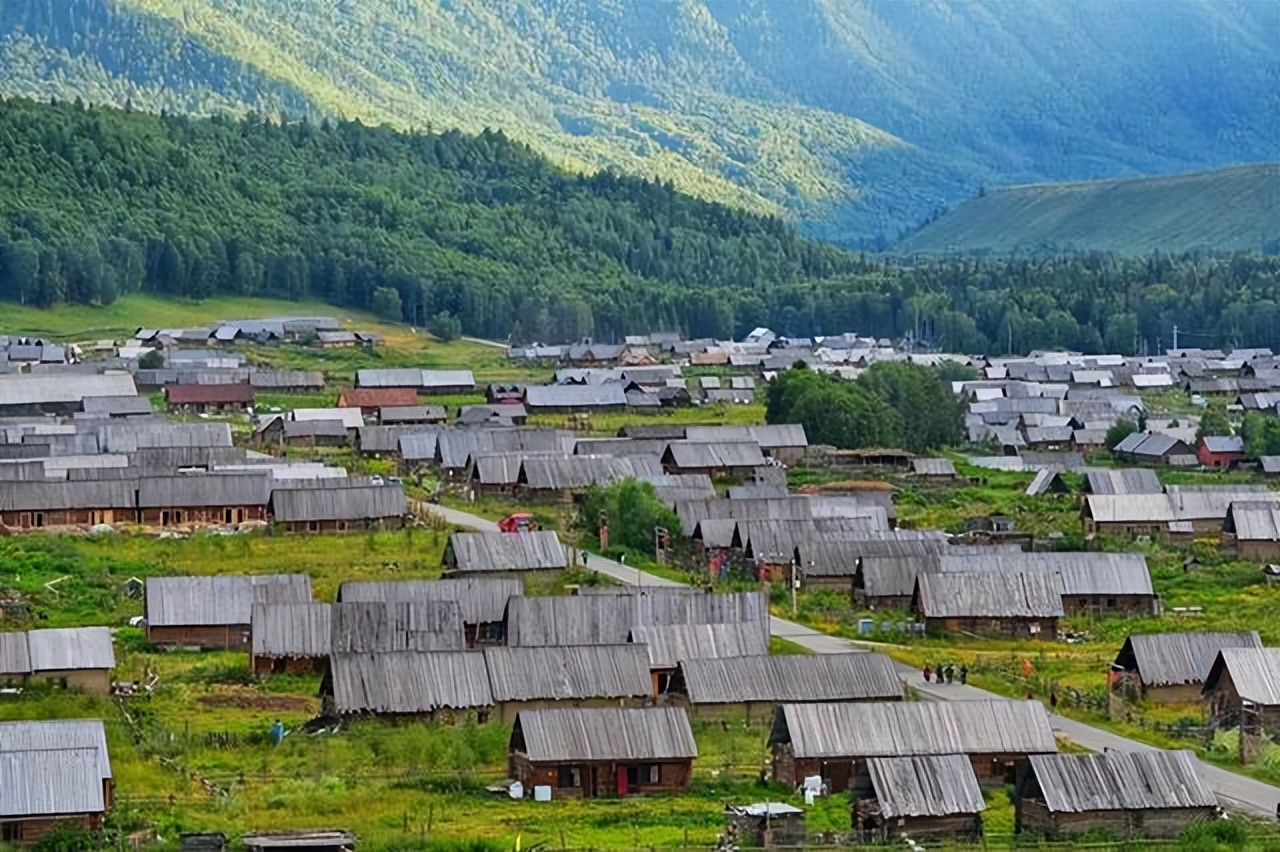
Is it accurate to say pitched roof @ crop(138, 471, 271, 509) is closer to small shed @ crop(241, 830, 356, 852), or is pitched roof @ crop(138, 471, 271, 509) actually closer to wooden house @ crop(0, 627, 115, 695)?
wooden house @ crop(0, 627, 115, 695)

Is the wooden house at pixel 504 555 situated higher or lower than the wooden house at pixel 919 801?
higher

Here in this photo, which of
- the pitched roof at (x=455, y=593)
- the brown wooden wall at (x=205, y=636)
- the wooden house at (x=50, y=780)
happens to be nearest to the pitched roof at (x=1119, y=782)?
the wooden house at (x=50, y=780)

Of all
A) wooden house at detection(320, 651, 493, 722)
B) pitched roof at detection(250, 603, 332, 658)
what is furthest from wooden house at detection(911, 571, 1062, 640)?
wooden house at detection(320, 651, 493, 722)

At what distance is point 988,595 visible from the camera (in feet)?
213

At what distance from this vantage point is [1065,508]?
89500 mm

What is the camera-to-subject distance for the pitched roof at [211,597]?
200ft

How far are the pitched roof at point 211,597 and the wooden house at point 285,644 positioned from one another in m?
2.74

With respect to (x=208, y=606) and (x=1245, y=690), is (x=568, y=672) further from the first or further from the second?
(x=1245, y=690)

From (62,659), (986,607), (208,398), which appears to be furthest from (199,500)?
(208,398)

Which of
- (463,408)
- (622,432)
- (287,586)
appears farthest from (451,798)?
(463,408)

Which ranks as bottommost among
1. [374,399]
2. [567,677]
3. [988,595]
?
[988,595]

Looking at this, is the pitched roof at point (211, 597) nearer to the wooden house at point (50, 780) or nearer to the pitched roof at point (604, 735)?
the pitched roof at point (604, 735)

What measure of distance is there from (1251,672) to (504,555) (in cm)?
2278

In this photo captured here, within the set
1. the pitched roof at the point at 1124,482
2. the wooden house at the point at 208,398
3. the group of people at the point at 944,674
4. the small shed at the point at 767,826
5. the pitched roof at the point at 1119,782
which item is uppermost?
the wooden house at the point at 208,398
